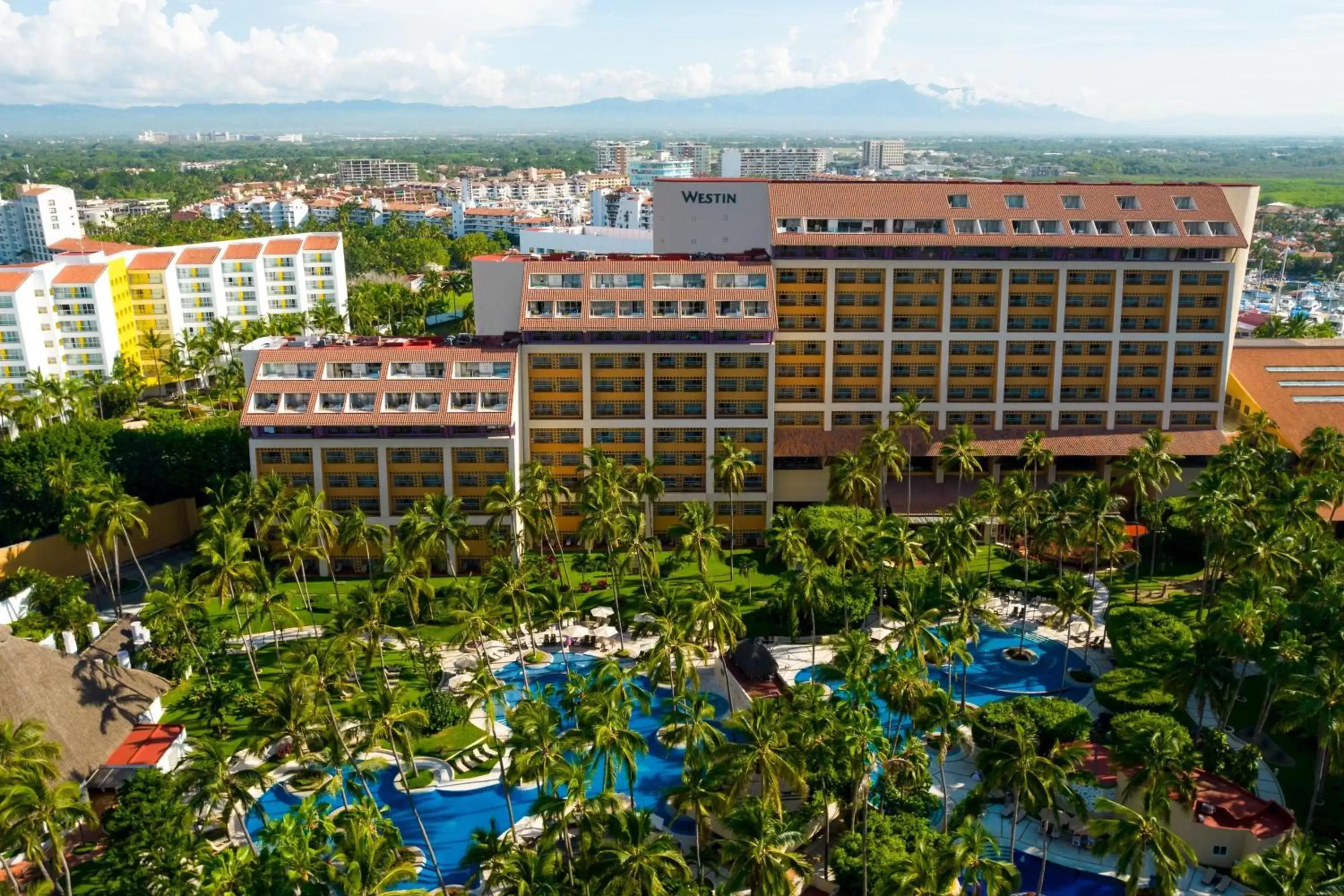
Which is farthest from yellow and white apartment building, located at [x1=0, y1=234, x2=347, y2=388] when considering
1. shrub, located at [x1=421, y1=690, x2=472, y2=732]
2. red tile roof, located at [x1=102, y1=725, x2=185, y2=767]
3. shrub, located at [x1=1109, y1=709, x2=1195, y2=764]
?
shrub, located at [x1=1109, y1=709, x2=1195, y2=764]

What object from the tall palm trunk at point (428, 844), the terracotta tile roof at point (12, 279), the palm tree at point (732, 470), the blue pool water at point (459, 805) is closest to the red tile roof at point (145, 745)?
the blue pool water at point (459, 805)

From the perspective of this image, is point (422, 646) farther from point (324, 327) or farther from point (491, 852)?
point (324, 327)

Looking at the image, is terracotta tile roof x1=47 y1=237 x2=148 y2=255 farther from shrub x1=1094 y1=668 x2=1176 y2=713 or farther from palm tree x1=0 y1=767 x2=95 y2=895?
shrub x1=1094 y1=668 x2=1176 y2=713

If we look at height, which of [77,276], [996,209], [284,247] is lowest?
[77,276]

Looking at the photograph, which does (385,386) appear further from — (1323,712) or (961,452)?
(1323,712)

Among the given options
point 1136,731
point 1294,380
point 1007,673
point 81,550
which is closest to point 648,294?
point 1007,673

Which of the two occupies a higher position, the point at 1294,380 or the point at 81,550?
the point at 1294,380
